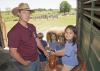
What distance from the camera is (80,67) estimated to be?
8.72 ft

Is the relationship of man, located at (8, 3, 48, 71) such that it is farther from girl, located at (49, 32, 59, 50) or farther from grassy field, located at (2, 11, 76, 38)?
grassy field, located at (2, 11, 76, 38)

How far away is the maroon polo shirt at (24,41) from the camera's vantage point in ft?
11.9

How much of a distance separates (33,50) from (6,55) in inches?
188

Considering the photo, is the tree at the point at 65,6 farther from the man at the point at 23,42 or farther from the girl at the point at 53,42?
the man at the point at 23,42

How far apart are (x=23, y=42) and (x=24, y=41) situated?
0.08 feet

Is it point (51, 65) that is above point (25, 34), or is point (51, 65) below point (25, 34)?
below

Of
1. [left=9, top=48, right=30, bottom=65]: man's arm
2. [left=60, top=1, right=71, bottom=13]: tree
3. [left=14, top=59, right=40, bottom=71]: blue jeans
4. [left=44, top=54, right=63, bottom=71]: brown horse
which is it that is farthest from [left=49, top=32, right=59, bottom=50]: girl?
[left=60, top=1, right=71, bottom=13]: tree

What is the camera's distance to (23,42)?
3766 millimetres

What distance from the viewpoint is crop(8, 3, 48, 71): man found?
11.9 feet

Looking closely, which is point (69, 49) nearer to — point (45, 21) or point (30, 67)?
point (30, 67)

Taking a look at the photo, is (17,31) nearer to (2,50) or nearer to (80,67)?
(80,67)

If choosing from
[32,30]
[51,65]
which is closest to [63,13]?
[32,30]

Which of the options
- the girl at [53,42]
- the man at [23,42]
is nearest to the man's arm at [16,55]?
the man at [23,42]

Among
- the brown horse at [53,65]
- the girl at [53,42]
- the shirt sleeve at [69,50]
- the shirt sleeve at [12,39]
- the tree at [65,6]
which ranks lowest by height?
the girl at [53,42]
